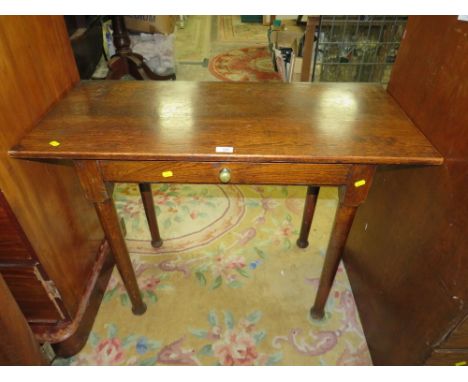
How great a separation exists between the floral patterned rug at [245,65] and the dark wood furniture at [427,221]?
89.8 inches

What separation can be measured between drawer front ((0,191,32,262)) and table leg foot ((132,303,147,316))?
0.48 meters

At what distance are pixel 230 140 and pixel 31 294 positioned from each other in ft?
2.50

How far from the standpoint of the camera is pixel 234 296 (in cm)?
135

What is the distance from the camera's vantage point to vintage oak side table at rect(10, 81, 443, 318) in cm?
77

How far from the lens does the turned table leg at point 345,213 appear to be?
81cm

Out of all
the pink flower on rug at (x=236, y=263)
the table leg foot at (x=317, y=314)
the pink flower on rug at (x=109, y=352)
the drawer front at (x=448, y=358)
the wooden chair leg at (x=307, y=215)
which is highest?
the drawer front at (x=448, y=358)

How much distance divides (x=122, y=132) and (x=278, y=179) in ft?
1.35

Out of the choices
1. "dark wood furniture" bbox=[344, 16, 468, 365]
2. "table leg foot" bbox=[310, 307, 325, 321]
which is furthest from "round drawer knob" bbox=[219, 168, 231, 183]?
"table leg foot" bbox=[310, 307, 325, 321]

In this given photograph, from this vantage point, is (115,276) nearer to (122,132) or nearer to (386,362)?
(122,132)

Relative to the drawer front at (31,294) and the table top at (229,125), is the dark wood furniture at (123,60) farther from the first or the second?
the drawer front at (31,294)

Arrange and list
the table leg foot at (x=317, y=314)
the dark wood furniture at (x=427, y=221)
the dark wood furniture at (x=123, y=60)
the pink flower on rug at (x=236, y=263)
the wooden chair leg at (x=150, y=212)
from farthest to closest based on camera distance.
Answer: the dark wood furniture at (x=123, y=60) < the pink flower on rug at (x=236, y=263) < the wooden chair leg at (x=150, y=212) < the table leg foot at (x=317, y=314) < the dark wood furniture at (x=427, y=221)

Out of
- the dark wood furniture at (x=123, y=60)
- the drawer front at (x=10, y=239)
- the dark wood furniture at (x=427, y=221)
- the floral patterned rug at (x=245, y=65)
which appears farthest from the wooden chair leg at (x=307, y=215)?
the floral patterned rug at (x=245, y=65)

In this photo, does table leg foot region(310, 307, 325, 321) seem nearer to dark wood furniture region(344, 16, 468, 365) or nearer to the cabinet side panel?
dark wood furniture region(344, 16, 468, 365)

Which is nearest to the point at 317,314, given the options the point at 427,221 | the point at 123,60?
the point at 427,221
